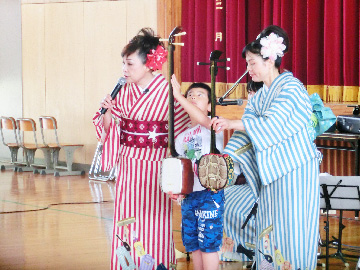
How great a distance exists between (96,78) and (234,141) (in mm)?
7378

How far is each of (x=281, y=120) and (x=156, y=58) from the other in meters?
0.79

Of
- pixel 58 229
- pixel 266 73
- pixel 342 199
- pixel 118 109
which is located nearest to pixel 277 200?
pixel 266 73

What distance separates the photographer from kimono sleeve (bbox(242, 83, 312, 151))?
321 centimetres

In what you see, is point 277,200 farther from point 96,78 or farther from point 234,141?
point 96,78

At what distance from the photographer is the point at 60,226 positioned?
6.27 m

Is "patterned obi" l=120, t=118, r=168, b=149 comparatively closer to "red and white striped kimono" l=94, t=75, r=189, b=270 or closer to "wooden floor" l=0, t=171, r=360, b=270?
"red and white striped kimono" l=94, t=75, r=189, b=270

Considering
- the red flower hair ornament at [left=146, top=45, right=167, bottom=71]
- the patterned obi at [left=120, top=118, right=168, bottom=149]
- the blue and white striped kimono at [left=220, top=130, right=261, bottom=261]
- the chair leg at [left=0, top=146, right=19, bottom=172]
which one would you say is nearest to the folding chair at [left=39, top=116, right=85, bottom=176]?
the chair leg at [left=0, top=146, right=19, bottom=172]

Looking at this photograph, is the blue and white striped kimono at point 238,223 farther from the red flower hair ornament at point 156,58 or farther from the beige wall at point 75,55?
the beige wall at point 75,55

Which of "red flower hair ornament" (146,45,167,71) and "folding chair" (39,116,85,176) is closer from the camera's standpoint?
"red flower hair ornament" (146,45,167,71)

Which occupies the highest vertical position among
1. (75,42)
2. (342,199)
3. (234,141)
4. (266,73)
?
(75,42)

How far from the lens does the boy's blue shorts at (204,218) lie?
3547mm

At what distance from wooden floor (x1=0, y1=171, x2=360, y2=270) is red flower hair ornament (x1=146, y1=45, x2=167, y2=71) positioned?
1635 mm

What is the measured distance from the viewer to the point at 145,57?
3699 millimetres

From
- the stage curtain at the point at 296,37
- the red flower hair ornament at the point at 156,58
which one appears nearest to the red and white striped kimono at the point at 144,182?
the red flower hair ornament at the point at 156,58
